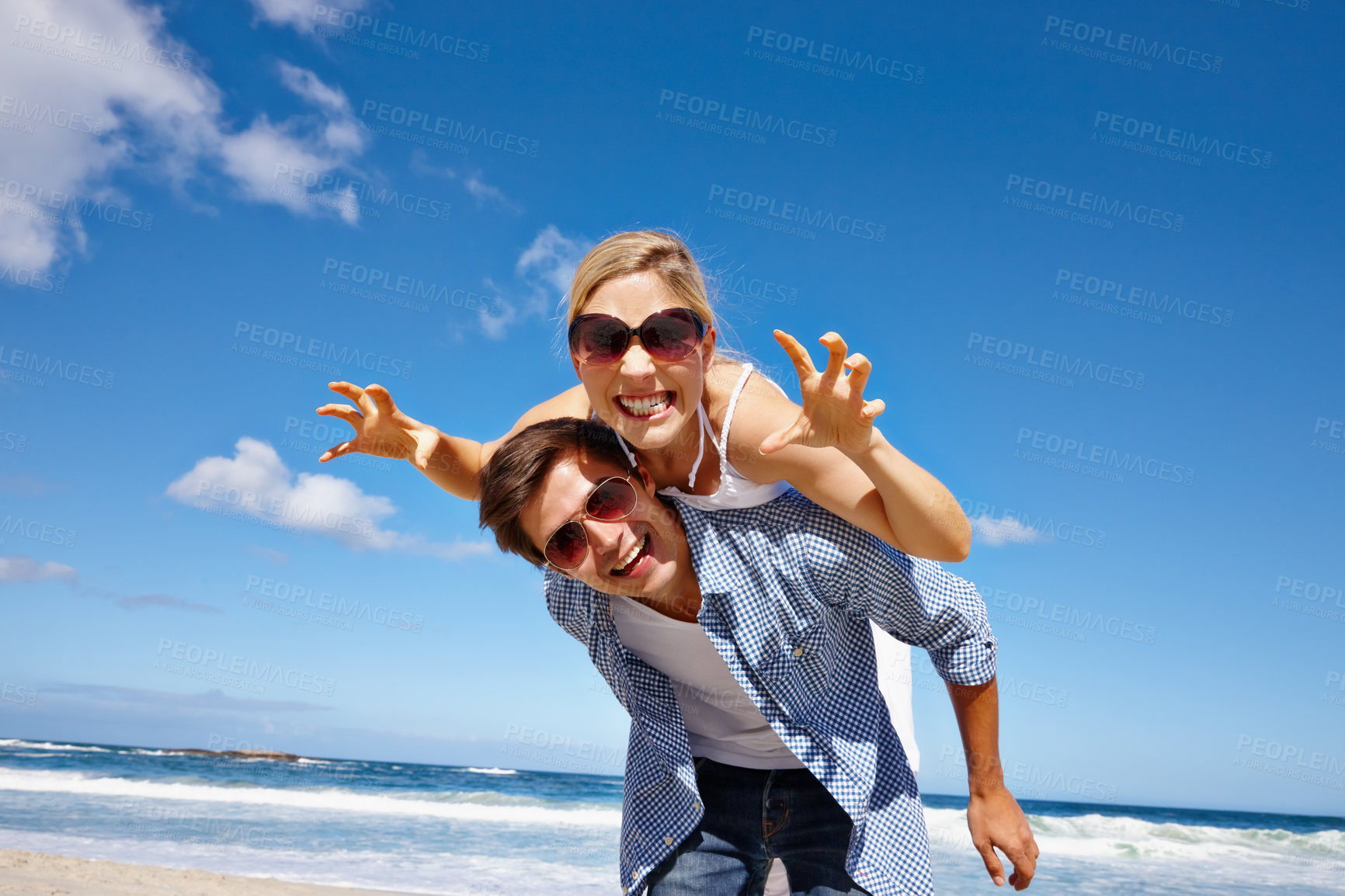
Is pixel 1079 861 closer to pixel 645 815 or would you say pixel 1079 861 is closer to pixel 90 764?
pixel 645 815

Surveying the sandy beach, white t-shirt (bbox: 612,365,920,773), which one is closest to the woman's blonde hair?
white t-shirt (bbox: 612,365,920,773)

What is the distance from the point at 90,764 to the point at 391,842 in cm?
1734

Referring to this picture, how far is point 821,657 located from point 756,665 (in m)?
0.25

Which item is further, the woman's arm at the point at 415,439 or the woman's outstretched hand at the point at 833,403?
the woman's arm at the point at 415,439

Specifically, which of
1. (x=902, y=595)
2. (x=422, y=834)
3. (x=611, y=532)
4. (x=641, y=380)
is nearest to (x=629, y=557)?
(x=611, y=532)

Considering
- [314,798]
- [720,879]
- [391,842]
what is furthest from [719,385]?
[314,798]

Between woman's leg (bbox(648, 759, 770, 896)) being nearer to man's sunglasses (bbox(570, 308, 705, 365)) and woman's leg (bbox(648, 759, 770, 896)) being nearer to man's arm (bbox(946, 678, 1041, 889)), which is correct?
man's arm (bbox(946, 678, 1041, 889))

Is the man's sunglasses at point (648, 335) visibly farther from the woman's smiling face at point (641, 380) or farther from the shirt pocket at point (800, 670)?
the shirt pocket at point (800, 670)

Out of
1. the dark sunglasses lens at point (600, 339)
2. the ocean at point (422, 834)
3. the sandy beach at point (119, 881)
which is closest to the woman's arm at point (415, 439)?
the dark sunglasses lens at point (600, 339)

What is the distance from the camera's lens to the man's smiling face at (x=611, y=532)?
263 centimetres

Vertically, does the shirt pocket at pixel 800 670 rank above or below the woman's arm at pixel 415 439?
below

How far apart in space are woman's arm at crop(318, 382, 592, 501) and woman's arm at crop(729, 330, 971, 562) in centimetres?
96

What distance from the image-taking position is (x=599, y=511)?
2.66 m

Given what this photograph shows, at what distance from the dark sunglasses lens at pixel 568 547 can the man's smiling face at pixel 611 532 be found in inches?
0.6
